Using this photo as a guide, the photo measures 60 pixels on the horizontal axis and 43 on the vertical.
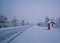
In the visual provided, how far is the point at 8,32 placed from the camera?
2400 millimetres

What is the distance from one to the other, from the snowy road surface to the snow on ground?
101 mm

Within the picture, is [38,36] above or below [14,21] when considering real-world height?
below

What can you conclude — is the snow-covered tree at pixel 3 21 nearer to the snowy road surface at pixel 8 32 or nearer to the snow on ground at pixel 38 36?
the snowy road surface at pixel 8 32

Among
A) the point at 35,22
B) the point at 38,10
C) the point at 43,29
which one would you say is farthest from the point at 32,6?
the point at 43,29

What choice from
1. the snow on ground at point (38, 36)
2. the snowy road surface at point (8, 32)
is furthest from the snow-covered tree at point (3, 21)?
the snow on ground at point (38, 36)

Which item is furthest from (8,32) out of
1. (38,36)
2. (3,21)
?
(38,36)

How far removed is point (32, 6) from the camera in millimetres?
2479

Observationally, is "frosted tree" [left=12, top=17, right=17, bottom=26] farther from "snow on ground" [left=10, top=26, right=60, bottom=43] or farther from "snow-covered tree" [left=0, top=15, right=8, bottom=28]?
"snow on ground" [left=10, top=26, right=60, bottom=43]

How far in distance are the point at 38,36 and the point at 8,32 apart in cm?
59

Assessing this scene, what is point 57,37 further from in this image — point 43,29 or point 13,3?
point 13,3

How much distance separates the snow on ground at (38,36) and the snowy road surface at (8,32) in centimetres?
10

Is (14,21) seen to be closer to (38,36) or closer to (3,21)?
(3,21)

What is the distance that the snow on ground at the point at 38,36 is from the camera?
2312 millimetres

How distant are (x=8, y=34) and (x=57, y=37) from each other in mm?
940
